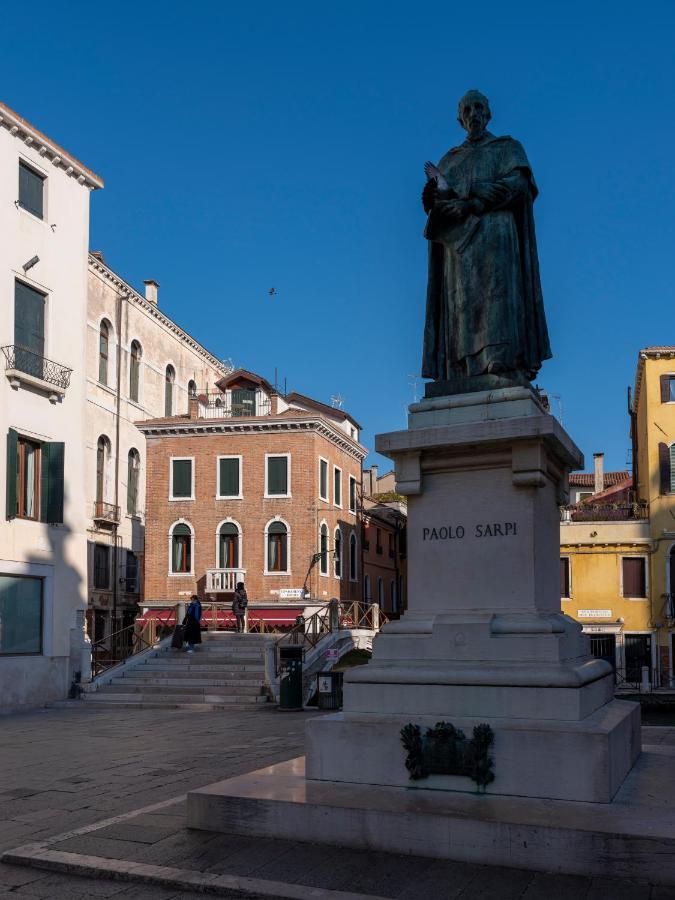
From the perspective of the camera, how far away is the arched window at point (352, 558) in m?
45.7

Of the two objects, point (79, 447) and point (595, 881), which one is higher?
point (79, 447)

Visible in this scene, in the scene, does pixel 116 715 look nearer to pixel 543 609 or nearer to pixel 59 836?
pixel 59 836

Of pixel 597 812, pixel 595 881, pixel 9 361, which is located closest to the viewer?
pixel 595 881

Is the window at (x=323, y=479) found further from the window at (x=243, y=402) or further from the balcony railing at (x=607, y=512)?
the balcony railing at (x=607, y=512)

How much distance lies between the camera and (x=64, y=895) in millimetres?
5844

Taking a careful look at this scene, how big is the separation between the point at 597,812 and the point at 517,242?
4641mm

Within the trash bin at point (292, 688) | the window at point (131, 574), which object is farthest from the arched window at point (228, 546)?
the trash bin at point (292, 688)

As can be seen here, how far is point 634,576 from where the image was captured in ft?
138

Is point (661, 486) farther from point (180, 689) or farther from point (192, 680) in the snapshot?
point (180, 689)

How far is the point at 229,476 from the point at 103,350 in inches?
309

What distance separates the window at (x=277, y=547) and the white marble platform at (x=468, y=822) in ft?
108

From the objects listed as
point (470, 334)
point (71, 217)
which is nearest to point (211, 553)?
point (71, 217)

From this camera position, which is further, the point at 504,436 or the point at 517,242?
the point at 517,242

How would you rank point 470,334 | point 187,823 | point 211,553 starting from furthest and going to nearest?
point 211,553 → point 470,334 → point 187,823
